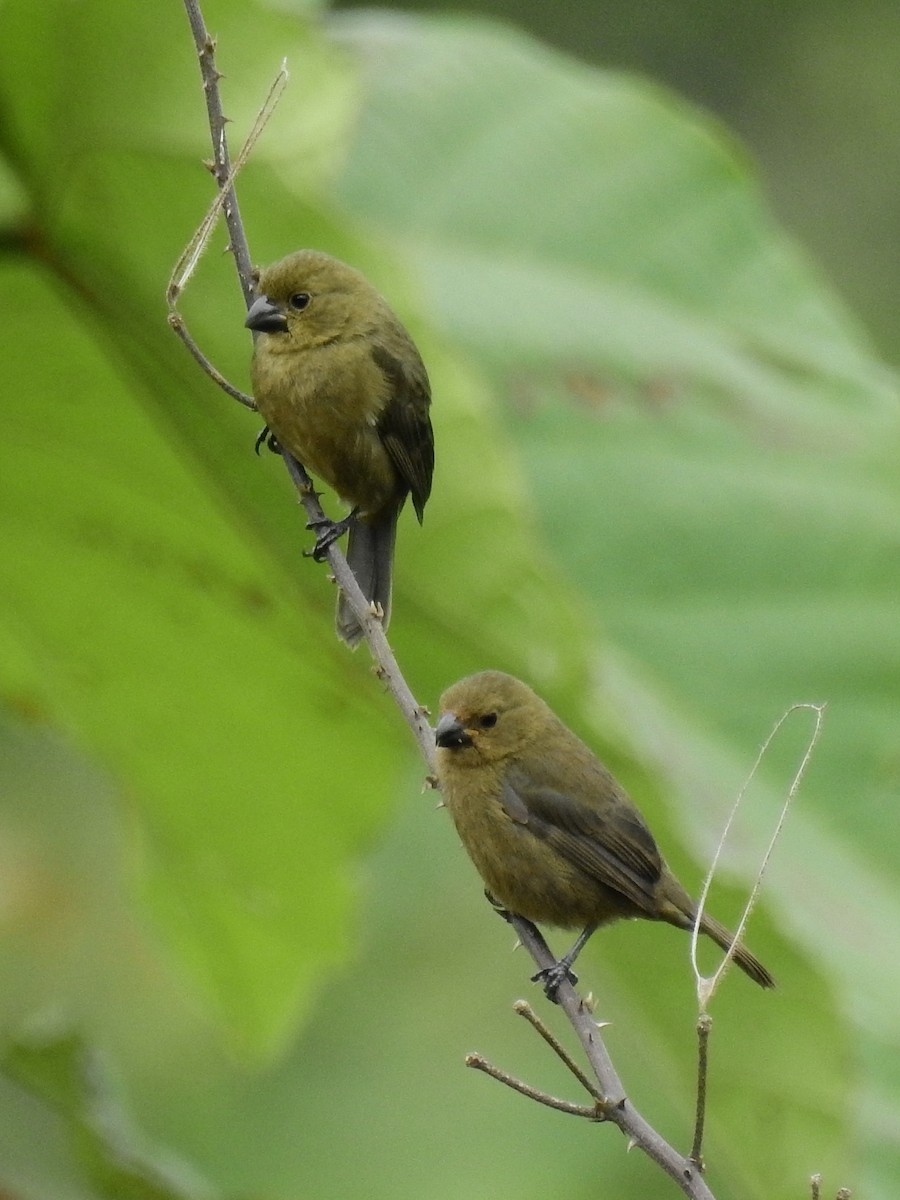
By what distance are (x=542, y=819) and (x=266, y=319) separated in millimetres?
1024

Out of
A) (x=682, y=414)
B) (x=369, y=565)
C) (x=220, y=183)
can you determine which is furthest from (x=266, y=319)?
(x=682, y=414)

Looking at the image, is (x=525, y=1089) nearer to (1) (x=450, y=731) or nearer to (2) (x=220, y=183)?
(2) (x=220, y=183)

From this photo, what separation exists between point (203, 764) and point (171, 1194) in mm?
1009

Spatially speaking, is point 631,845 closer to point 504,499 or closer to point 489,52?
point 504,499

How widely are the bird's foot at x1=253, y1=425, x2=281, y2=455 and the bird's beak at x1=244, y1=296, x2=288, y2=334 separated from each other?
0.55ft

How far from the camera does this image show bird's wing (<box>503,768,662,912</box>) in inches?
135

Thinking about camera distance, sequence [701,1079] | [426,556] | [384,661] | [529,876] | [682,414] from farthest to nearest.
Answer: [682,414], [529,876], [426,556], [384,661], [701,1079]

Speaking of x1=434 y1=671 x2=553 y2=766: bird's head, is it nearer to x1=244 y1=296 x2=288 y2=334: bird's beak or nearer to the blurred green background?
the blurred green background

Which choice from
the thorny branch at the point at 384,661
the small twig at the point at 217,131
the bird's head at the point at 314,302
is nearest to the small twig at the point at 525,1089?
the thorny branch at the point at 384,661

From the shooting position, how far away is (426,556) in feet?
9.70

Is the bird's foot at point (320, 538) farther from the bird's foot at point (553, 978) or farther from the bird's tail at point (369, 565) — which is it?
the bird's foot at point (553, 978)

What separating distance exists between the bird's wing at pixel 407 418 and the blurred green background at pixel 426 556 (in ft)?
0.71

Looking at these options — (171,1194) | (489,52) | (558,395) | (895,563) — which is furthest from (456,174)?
(171,1194)

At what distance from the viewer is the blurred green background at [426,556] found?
9.60ft
